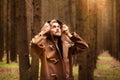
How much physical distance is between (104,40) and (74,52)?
44.6 m

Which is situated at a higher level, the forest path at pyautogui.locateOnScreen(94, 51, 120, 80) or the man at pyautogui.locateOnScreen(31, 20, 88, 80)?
the man at pyautogui.locateOnScreen(31, 20, 88, 80)

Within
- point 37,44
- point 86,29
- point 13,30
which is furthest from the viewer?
point 13,30

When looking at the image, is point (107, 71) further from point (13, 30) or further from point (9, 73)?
point (13, 30)

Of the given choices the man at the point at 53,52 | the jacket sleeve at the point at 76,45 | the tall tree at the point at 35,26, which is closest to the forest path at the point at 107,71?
the tall tree at the point at 35,26

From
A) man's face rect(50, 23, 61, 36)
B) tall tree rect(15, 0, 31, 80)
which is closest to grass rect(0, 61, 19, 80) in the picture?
tall tree rect(15, 0, 31, 80)

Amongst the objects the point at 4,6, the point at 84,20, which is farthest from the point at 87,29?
→ the point at 4,6

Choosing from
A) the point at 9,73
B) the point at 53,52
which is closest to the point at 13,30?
the point at 9,73

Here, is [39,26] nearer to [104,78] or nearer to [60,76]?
[60,76]

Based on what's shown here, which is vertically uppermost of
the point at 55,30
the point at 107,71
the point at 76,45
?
the point at 55,30

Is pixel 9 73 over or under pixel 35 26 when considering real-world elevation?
under

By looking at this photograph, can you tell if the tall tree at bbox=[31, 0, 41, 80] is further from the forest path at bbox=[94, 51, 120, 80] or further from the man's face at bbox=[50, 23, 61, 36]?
the forest path at bbox=[94, 51, 120, 80]

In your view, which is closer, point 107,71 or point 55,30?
point 55,30

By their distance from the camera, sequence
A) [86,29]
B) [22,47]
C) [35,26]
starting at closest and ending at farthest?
1. [35,26]
2. [22,47]
3. [86,29]

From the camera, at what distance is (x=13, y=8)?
22.0m
